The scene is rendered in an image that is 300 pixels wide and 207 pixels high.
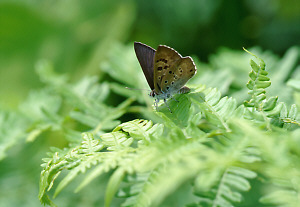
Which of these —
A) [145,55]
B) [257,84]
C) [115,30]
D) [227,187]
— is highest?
[115,30]

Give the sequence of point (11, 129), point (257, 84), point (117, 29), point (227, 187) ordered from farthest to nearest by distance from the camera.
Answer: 1. point (117, 29)
2. point (11, 129)
3. point (257, 84)
4. point (227, 187)

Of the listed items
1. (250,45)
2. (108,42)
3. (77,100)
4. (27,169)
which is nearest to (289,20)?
(250,45)

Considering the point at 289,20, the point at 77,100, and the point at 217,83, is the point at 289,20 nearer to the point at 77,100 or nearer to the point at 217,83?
the point at 217,83

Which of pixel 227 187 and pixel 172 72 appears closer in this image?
pixel 227 187

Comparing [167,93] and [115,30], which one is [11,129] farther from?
[115,30]

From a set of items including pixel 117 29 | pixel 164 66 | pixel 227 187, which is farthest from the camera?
pixel 117 29

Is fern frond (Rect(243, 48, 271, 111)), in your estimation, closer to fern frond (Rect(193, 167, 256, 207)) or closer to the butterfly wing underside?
fern frond (Rect(193, 167, 256, 207))

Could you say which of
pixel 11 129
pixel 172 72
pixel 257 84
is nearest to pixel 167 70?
pixel 172 72
